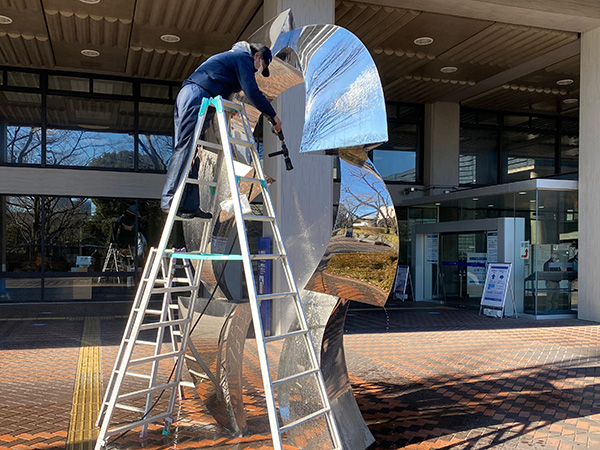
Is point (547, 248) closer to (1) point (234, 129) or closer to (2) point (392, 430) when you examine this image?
(2) point (392, 430)

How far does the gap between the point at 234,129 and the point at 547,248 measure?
10.6 metres

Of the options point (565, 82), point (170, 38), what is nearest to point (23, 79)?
point (170, 38)

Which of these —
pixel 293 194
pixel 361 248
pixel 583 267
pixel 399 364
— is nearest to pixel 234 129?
pixel 361 248

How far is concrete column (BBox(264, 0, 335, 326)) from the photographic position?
9633mm

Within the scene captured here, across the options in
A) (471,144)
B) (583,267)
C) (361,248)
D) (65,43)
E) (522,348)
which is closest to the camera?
(361,248)

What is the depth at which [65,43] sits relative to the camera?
42.9 feet

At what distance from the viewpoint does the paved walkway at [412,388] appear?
4.59m

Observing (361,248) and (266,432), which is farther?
(266,432)

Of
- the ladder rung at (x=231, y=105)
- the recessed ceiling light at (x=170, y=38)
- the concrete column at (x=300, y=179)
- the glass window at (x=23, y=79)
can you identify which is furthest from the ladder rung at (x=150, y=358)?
the glass window at (x=23, y=79)

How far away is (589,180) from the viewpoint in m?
12.0

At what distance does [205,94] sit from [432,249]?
1283 centimetres

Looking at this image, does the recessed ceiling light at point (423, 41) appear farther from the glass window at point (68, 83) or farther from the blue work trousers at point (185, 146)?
the blue work trousers at point (185, 146)

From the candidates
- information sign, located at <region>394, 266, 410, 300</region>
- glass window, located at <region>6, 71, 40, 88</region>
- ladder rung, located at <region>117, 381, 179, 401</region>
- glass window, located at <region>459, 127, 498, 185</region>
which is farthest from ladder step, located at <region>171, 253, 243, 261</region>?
glass window, located at <region>459, 127, 498, 185</region>

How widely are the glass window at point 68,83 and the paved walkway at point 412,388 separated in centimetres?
714
